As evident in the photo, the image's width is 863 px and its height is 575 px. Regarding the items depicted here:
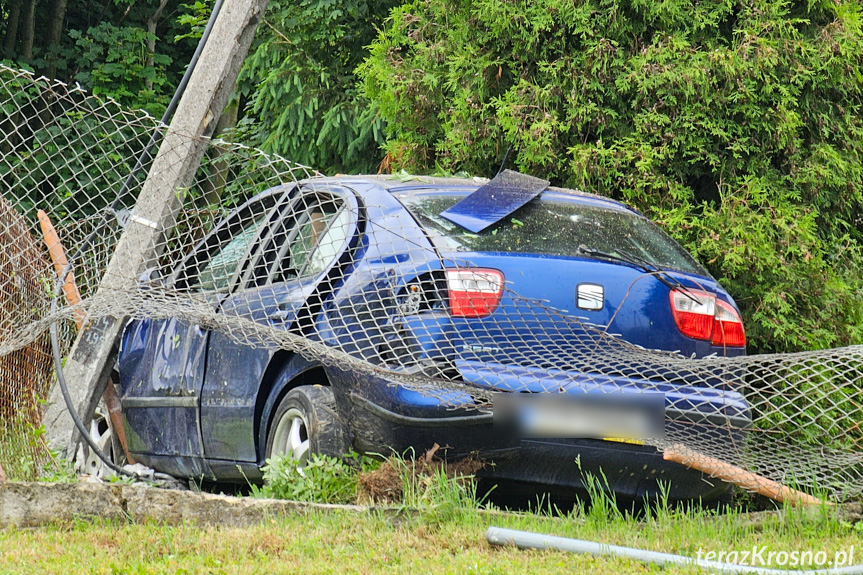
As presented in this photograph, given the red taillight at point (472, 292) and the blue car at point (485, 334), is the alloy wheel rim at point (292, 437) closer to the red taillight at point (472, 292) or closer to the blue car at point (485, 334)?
the blue car at point (485, 334)

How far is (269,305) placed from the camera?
4027 mm

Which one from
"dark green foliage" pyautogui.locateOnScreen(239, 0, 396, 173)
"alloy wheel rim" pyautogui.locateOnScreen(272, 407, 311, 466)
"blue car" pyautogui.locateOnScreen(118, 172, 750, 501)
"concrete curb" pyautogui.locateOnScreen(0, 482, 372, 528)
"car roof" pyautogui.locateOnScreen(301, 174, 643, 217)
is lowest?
"concrete curb" pyautogui.locateOnScreen(0, 482, 372, 528)

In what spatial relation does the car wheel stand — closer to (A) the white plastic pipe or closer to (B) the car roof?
(B) the car roof

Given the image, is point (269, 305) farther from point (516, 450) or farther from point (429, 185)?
point (516, 450)

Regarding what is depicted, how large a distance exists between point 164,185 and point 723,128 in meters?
3.33

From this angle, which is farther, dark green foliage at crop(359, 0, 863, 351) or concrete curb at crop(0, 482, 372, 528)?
dark green foliage at crop(359, 0, 863, 351)

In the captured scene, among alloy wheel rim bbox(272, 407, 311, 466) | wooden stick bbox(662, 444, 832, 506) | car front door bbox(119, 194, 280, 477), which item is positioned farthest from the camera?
car front door bbox(119, 194, 280, 477)

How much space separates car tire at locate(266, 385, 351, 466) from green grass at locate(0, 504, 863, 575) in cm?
43

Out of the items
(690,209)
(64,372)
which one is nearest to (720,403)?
(690,209)

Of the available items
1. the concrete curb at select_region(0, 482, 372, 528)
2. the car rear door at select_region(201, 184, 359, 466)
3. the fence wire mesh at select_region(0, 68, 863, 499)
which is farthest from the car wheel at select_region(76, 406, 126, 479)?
the concrete curb at select_region(0, 482, 372, 528)

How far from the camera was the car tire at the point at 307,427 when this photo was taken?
369 cm

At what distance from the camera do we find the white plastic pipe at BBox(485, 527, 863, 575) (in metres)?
2.67

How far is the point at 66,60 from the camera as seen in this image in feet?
50.0

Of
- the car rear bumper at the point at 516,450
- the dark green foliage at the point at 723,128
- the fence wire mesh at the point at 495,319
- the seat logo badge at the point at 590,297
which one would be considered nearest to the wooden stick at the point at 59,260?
the fence wire mesh at the point at 495,319
